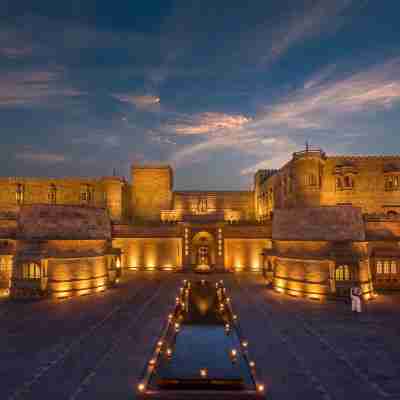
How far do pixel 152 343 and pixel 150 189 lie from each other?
38.3 meters

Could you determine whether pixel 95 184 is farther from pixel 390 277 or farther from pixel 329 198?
pixel 390 277

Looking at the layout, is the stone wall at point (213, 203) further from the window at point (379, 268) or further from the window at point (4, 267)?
the window at point (4, 267)

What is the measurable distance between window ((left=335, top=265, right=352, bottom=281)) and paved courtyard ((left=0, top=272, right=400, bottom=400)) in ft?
7.76

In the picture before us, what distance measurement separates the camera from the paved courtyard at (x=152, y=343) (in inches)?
389

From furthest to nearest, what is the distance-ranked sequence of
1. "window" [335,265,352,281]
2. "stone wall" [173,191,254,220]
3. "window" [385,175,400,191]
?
1. "stone wall" [173,191,254,220]
2. "window" [385,175,400,191]
3. "window" [335,265,352,281]

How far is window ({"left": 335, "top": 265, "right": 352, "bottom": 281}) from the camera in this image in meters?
21.6

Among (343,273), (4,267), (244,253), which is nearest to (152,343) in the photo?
(343,273)

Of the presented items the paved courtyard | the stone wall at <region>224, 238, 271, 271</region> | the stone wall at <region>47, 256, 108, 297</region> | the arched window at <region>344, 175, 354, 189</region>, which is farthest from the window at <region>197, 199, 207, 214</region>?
the paved courtyard

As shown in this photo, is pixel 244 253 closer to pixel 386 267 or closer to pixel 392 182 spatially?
pixel 386 267

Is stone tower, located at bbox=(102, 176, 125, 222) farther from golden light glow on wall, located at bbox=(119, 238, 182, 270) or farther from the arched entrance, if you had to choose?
the arched entrance

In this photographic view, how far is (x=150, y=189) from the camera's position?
50375 millimetres

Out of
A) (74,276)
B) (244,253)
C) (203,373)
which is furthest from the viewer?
(244,253)

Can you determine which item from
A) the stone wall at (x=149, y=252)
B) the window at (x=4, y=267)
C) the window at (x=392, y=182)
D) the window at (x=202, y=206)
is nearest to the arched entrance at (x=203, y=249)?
the stone wall at (x=149, y=252)

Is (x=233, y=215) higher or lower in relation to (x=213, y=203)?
lower
